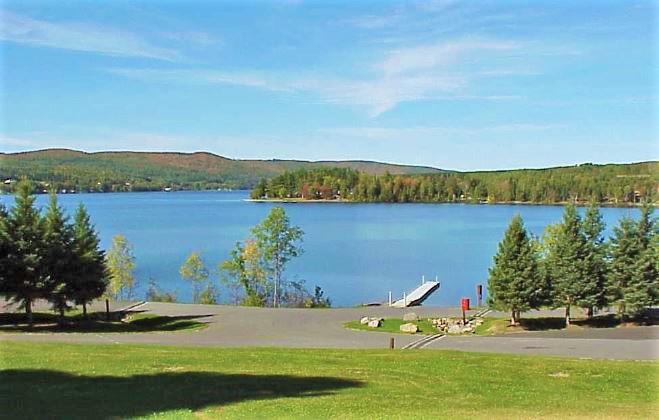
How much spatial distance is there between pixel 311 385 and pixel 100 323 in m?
14.0

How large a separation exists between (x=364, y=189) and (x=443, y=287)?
93.5 meters

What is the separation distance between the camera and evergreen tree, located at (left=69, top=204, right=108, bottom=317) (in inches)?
819

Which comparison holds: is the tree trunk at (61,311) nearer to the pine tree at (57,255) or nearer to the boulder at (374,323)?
the pine tree at (57,255)

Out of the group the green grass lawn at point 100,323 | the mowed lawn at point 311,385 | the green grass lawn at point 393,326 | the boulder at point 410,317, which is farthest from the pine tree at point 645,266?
the green grass lawn at point 100,323

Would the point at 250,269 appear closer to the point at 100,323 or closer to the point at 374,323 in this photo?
the point at 100,323

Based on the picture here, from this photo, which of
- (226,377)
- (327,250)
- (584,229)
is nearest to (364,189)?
(327,250)

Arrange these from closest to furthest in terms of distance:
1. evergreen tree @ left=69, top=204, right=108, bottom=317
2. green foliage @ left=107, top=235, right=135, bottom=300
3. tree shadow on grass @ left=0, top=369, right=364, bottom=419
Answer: tree shadow on grass @ left=0, top=369, right=364, bottom=419 < evergreen tree @ left=69, top=204, right=108, bottom=317 < green foliage @ left=107, top=235, right=135, bottom=300

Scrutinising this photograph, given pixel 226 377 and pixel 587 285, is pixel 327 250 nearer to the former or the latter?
pixel 587 285

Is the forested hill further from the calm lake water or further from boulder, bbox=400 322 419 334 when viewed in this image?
boulder, bbox=400 322 419 334

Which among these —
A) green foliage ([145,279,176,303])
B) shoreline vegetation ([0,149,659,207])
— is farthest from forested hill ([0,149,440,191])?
green foliage ([145,279,176,303])

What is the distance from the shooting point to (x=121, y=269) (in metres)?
31.9

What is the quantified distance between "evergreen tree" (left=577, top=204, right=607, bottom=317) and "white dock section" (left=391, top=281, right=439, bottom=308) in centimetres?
819

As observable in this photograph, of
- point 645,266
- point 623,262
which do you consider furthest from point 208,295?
point 645,266

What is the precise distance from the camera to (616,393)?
8.77 meters
